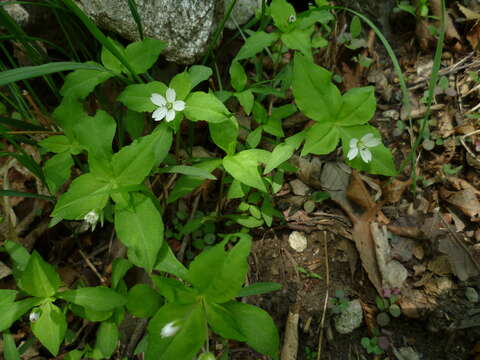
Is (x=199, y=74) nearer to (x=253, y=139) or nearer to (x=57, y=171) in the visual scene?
(x=253, y=139)

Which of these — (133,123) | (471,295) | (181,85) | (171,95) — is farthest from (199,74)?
(471,295)

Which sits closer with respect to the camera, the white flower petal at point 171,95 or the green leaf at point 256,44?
the white flower petal at point 171,95

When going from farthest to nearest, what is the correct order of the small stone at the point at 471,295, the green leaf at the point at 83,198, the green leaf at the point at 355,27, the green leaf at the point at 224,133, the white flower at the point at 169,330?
1. the green leaf at the point at 355,27
2. the small stone at the point at 471,295
3. the green leaf at the point at 224,133
4. the green leaf at the point at 83,198
5. the white flower at the point at 169,330

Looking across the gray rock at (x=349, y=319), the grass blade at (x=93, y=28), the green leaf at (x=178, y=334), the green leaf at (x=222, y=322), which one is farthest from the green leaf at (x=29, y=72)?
the gray rock at (x=349, y=319)

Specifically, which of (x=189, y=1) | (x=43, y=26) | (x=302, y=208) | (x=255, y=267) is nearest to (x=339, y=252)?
(x=302, y=208)

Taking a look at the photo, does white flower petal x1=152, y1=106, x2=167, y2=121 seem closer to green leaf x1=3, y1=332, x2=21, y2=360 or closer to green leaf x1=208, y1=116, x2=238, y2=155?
green leaf x1=208, y1=116, x2=238, y2=155

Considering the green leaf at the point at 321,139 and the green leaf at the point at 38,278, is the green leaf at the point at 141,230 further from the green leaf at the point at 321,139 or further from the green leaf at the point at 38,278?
the green leaf at the point at 321,139
